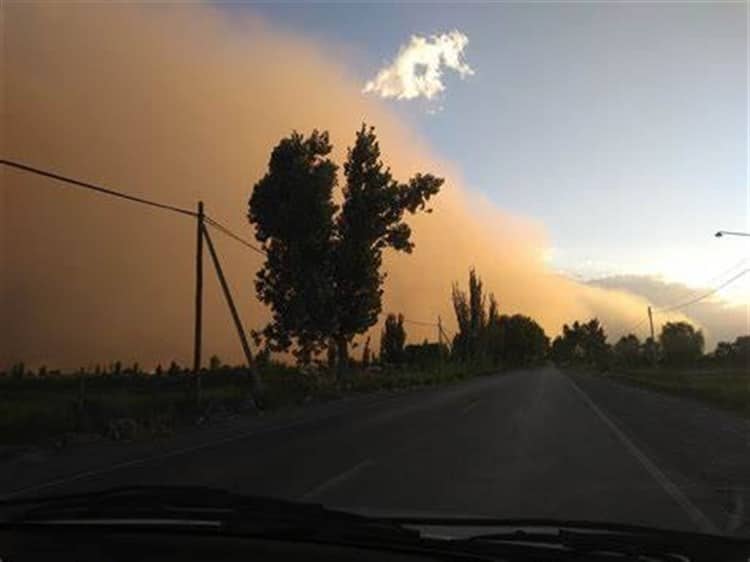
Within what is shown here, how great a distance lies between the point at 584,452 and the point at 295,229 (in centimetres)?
3265

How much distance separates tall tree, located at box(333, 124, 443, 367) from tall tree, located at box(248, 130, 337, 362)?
1212 mm

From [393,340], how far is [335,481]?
97707 millimetres

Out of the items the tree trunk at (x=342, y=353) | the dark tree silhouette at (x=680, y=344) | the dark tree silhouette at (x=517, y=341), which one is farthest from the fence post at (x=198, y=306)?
the dark tree silhouette at (x=517, y=341)

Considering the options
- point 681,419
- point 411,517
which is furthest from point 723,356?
point 411,517

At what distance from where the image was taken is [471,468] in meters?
14.3

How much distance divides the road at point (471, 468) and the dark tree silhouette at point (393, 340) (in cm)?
8268

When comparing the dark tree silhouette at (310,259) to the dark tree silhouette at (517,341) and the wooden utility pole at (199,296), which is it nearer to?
the wooden utility pole at (199,296)

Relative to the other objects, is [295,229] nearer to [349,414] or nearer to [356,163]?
[356,163]

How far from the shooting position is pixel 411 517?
5.40m

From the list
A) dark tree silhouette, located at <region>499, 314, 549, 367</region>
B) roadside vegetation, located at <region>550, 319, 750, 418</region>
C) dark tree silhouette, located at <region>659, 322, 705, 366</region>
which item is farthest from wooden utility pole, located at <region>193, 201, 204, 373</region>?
dark tree silhouette, located at <region>499, 314, 549, 367</region>

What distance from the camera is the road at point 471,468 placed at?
36.4 feet

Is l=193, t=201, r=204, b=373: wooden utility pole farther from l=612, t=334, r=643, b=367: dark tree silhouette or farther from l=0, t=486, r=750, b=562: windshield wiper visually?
l=612, t=334, r=643, b=367: dark tree silhouette

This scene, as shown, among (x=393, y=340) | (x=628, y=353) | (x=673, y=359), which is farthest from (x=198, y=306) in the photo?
(x=628, y=353)

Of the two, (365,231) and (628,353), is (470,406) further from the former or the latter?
(628,353)
